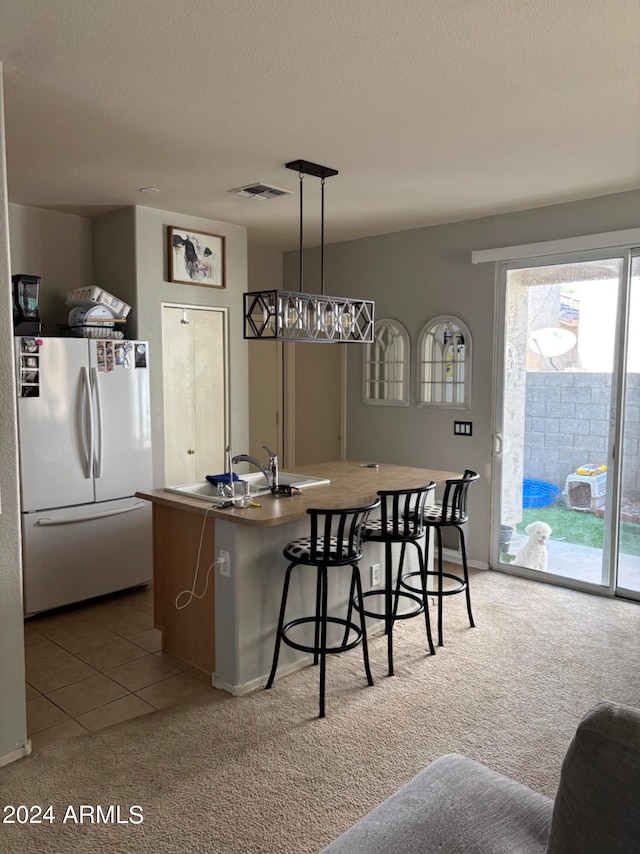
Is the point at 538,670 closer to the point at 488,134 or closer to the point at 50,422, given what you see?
the point at 488,134

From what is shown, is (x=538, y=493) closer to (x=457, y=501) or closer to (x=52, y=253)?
(x=457, y=501)

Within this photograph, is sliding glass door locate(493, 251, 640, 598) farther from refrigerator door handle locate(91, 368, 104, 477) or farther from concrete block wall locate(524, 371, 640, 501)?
refrigerator door handle locate(91, 368, 104, 477)

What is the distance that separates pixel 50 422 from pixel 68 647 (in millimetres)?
1359

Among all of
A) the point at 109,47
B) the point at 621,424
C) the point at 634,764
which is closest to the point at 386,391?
the point at 621,424

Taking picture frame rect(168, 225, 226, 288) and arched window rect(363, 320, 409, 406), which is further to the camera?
arched window rect(363, 320, 409, 406)

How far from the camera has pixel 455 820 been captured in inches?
66.3

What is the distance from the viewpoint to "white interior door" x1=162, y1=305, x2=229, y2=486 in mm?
5164

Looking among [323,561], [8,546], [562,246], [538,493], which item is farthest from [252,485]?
[562,246]

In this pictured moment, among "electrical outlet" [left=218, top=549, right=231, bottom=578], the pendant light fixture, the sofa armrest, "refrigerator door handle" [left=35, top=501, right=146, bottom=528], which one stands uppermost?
the pendant light fixture

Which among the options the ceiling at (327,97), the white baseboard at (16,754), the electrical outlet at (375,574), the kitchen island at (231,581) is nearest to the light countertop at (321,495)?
the kitchen island at (231,581)

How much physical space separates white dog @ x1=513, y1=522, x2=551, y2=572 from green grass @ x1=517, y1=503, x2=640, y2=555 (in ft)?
0.13

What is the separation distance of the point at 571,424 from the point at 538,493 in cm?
58

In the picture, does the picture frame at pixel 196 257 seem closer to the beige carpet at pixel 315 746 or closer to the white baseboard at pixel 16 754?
the beige carpet at pixel 315 746

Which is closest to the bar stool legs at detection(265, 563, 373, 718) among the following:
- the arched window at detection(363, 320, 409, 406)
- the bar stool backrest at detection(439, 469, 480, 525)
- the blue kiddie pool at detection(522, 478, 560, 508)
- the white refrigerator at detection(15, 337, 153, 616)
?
the bar stool backrest at detection(439, 469, 480, 525)
